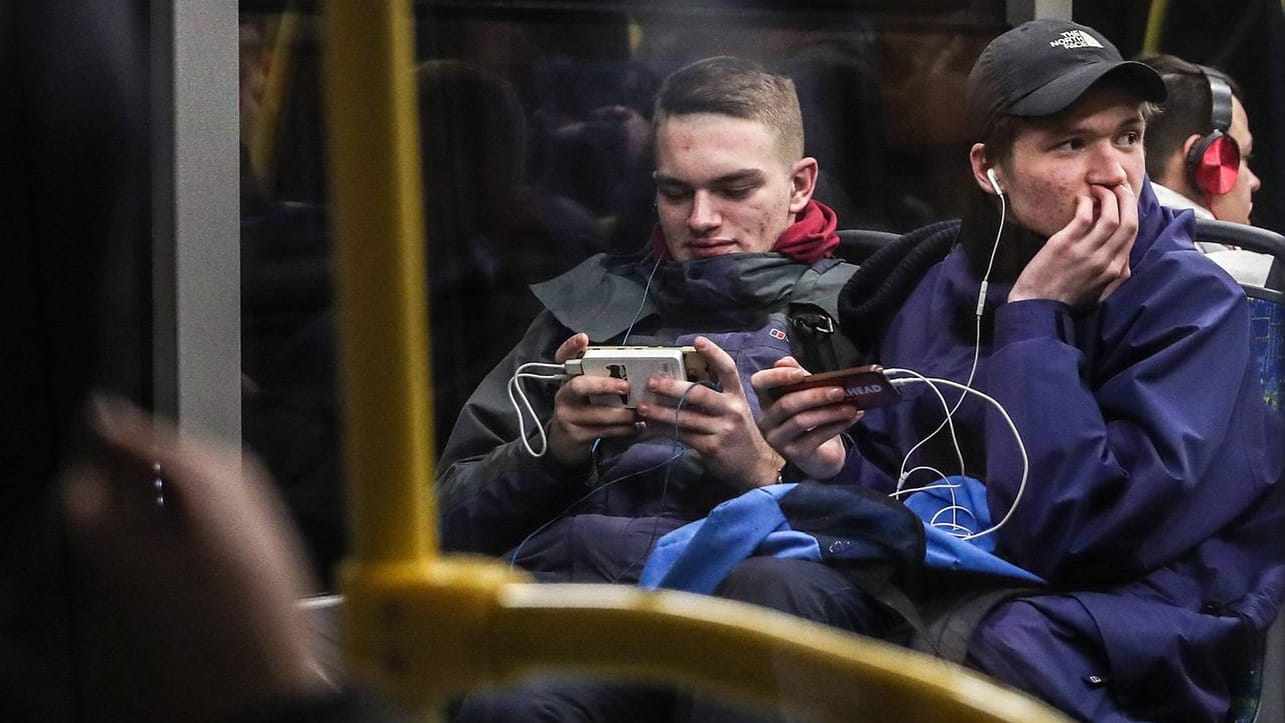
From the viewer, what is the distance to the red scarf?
1.61 m

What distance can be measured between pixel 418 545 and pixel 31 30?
34 centimetres

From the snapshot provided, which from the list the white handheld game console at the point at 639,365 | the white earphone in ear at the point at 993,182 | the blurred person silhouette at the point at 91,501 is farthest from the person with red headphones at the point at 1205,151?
the blurred person silhouette at the point at 91,501

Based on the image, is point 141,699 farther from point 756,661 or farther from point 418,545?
point 756,661

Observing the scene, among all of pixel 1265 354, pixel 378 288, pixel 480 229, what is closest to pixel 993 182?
pixel 1265 354

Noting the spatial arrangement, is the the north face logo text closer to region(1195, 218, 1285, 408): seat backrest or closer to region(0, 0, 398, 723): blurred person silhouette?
region(1195, 218, 1285, 408): seat backrest

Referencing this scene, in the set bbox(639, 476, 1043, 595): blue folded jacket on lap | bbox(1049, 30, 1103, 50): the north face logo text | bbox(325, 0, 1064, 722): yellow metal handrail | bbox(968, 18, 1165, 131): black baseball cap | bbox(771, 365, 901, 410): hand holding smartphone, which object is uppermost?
bbox(1049, 30, 1103, 50): the north face logo text

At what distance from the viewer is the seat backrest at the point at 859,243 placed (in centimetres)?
166

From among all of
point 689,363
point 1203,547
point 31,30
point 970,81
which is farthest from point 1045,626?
point 31,30

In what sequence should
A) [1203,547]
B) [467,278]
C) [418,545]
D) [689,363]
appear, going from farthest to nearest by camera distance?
[1203,547]
[689,363]
[467,278]
[418,545]

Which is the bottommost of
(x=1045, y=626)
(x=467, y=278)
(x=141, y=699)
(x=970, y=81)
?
(x=1045, y=626)

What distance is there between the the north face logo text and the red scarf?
1.06 feet

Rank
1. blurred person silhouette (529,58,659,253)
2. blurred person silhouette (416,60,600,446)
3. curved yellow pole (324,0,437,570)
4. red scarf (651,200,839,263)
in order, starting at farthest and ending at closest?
red scarf (651,200,839,263), blurred person silhouette (529,58,659,253), blurred person silhouette (416,60,600,446), curved yellow pole (324,0,437,570)

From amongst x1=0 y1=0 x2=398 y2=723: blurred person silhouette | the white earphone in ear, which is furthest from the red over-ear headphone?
x1=0 y1=0 x2=398 y2=723: blurred person silhouette

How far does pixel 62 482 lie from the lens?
832 mm
